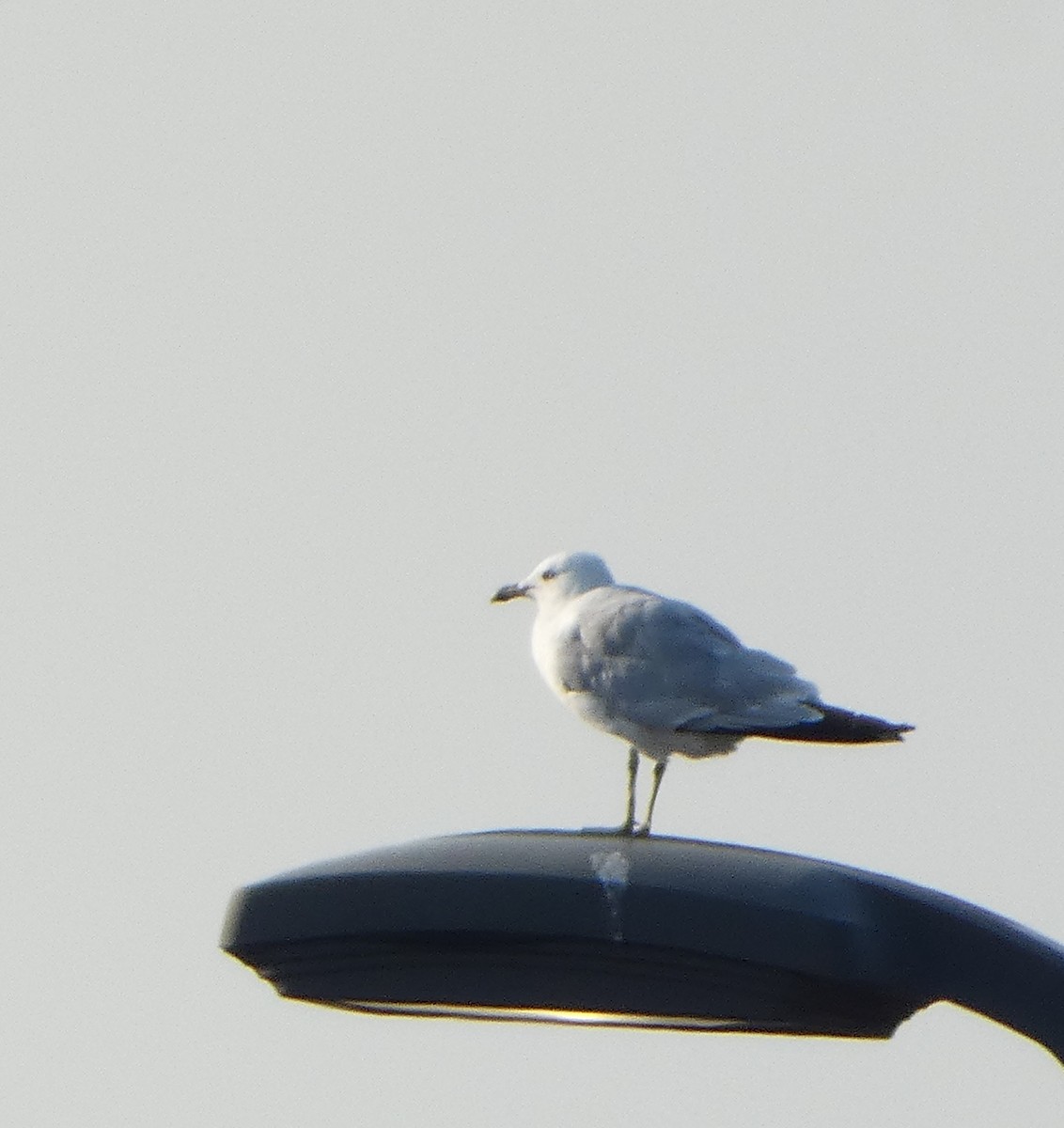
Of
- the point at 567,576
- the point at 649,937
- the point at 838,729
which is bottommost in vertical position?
the point at 649,937

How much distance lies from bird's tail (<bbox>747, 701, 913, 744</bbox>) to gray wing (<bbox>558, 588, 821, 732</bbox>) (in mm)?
415

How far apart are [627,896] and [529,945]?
0.22 meters

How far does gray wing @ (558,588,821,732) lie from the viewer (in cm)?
803

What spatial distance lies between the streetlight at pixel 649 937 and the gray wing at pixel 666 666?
403 centimetres

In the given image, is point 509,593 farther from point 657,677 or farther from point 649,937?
point 649,937

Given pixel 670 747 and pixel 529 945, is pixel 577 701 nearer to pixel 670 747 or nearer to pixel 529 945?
pixel 670 747

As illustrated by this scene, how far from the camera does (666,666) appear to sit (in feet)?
27.6

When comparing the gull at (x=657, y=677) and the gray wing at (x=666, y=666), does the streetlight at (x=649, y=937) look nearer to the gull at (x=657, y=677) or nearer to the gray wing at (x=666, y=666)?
the gull at (x=657, y=677)

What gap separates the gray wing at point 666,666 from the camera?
8.03 metres

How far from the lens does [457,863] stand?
3666mm

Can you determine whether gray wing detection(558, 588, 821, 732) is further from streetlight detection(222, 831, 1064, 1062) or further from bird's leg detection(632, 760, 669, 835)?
streetlight detection(222, 831, 1064, 1062)

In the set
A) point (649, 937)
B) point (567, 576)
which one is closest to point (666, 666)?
point (567, 576)

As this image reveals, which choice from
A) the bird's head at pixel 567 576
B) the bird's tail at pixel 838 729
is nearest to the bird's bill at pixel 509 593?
the bird's head at pixel 567 576

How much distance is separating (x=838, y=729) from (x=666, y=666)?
1.40 meters
